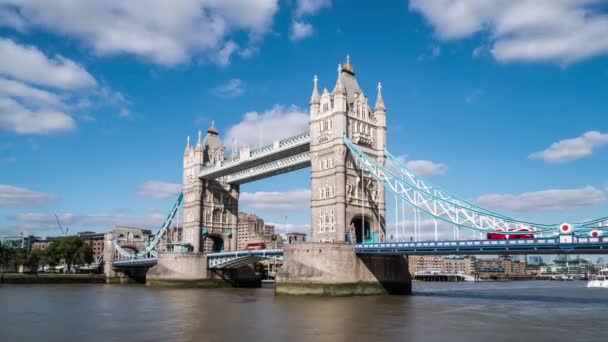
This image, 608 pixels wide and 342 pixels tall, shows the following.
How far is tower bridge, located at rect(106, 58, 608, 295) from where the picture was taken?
3728 cm

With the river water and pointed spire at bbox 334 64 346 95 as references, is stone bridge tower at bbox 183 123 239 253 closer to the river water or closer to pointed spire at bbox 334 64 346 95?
pointed spire at bbox 334 64 346 95

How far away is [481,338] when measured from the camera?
21062 millimetres

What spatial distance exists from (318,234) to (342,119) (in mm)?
10621

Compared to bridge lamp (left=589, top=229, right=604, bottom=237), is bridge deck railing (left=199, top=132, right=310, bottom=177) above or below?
above

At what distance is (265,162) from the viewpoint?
61.7 metres

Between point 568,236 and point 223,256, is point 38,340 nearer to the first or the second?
point 568,236

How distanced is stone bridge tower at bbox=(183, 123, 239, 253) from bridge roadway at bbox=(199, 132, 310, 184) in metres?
1.73

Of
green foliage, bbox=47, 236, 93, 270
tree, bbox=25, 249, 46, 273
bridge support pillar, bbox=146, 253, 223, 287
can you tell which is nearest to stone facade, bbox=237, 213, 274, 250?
green foliage, bbox=47, 236, 93, 270

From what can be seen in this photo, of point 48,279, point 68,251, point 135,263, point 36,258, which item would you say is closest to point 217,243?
point 135,263

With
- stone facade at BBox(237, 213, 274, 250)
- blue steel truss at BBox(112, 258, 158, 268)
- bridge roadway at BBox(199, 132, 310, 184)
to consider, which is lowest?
blue steel truss at BBox(112, 258, 158, 268)

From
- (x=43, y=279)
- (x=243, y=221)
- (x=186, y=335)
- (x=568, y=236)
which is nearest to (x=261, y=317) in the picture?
(x=186, y=335)

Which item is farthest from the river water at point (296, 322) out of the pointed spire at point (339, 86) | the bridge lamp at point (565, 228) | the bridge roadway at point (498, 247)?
the pointed spire at point (339, 86)

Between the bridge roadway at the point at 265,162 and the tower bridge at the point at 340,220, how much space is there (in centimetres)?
12

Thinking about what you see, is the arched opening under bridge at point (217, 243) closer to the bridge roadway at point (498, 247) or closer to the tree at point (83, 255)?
the tree at point (83, 255)
